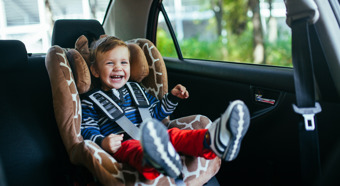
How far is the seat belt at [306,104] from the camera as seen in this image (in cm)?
122

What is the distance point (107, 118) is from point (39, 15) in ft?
8.16

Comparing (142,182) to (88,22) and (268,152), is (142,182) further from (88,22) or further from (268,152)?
(88,22)

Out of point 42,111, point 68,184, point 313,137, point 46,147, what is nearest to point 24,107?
point 42,111

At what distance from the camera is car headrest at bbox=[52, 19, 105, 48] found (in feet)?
6.69

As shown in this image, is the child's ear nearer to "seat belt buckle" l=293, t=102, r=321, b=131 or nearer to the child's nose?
the child's nose

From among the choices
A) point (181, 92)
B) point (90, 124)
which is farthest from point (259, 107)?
point (90, 124)

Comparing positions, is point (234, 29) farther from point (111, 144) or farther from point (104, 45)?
point (111, 144)

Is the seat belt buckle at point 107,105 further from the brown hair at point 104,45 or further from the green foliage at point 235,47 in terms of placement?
the green foliage at point 235,47

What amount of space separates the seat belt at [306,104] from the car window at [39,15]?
92.4 inches

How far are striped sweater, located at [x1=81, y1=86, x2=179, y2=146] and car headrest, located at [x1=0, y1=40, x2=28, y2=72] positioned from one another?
39cm

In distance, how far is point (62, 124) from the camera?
59.3 inches

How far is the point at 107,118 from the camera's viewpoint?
5.78 ft

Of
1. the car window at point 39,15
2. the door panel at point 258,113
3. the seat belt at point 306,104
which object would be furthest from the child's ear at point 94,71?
the car window at point 39,15

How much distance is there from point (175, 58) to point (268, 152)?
125 centimetres
